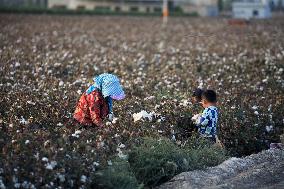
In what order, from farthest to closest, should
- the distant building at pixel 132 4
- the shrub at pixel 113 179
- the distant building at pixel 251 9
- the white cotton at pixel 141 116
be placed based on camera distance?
the distant building at pixel 132 4, the distant building at pixel 251 9, the white cotton at pixel 141 116, the shrub at pixel 113 179

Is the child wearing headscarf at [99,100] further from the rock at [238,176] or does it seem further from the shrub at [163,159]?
the rock at [238,176]

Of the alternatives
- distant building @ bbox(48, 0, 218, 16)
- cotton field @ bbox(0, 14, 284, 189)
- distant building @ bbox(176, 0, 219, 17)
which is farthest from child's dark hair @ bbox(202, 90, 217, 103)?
distant building @ bbox(48, 0, 218, 16)

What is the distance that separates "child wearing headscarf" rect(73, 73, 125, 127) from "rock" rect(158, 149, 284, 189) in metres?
1.53

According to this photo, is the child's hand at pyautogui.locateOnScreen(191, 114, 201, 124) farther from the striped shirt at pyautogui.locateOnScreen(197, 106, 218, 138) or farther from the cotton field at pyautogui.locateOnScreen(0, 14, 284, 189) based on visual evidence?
the cotton field at pyautogui.locateOnScreen(0, 14, 284, 189)

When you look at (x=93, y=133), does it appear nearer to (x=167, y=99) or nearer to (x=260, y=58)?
(x=167, y=99)

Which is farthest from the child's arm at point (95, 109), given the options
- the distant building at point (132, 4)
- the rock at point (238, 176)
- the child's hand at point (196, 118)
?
the distant building at point (132, 4)

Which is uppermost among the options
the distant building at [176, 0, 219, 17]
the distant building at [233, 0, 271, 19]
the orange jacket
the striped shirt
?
the orange jacket

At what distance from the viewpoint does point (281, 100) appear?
10867 mm

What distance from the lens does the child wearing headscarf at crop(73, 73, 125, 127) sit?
8008mm

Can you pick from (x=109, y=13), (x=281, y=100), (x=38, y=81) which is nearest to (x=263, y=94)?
(x=281, y=100)

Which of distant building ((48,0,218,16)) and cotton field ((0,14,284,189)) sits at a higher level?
cotton field ((0,14,284,189))

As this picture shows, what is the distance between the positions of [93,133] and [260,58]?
9.79m

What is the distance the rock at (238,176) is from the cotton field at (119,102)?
2.70 ft

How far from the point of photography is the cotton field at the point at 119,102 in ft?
21.7
